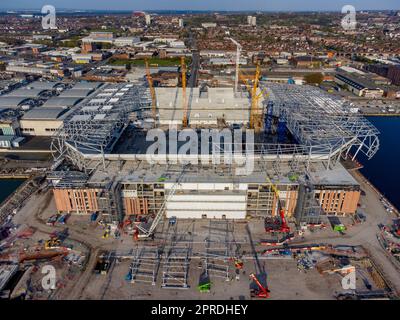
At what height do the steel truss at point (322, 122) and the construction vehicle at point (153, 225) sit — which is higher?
the steel truss at point (322, 122)

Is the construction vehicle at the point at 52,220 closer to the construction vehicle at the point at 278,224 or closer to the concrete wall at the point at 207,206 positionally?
the concrete wall at the point at 207,206

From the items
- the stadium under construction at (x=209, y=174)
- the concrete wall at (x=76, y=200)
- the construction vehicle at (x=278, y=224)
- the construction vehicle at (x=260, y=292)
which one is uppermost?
the stadium under construction at (x=209, y=174)

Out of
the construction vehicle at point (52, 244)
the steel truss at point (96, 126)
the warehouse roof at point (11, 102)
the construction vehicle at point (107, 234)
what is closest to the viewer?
the construction vehicle at point (52, 244)

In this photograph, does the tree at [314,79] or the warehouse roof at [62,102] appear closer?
the warehouse roof at [62,102]

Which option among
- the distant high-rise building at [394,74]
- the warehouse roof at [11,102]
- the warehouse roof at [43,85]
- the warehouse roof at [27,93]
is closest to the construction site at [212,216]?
the warehouse roof at [11,102]

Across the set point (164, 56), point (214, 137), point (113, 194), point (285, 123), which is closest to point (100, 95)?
point (214, 137)

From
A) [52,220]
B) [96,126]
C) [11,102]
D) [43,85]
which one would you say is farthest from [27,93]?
[52,220]
